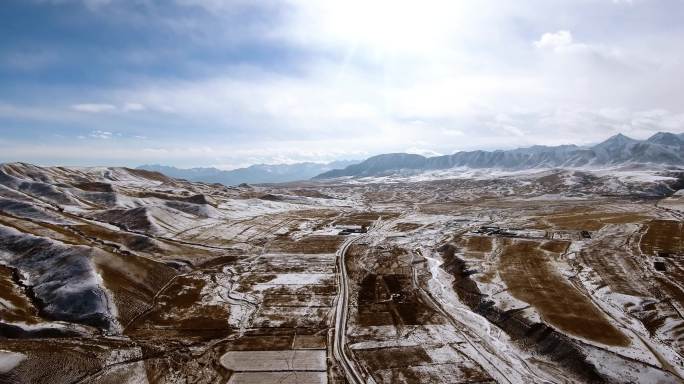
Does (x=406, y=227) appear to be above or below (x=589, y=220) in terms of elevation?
below

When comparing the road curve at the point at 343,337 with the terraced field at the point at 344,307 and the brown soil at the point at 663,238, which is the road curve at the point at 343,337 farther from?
the brown soil at the point at 663,238

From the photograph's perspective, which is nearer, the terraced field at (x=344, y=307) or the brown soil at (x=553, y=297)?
the terraced field at (x=344, y=307)

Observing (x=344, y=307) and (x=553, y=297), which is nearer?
(x=553, y=297)

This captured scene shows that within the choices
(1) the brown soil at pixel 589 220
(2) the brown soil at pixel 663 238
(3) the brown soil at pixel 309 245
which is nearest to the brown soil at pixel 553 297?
(2) the brown soil at pixel 663 238


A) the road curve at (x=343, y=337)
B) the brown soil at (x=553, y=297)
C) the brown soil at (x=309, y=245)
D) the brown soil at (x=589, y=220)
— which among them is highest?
the brown soil at (x=589, y=220)

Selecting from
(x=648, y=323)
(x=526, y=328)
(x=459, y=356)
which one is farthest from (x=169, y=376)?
(x=648, y=323)

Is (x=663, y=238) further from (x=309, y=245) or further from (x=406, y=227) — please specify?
(x=309, y=245)

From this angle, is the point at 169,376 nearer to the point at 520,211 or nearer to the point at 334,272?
the point at 334,272

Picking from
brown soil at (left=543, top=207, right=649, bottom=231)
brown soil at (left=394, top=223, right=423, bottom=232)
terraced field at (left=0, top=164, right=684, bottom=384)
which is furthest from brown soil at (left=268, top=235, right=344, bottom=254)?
brown soil at (left=543, top=207, right=649, bottom=231)

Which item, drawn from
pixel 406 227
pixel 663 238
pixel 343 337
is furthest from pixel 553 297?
pixel 406 227

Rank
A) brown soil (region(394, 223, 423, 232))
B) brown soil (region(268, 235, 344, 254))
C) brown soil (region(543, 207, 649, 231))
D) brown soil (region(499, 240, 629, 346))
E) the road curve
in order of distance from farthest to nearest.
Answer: brown soil (region(394, 223, 423, 232)), brown soil (region(543, 207, 649, 231)), brown soil (region(268, 235, 344, 254)), brown soil (region(499, 240, 629, 346)), the road curve

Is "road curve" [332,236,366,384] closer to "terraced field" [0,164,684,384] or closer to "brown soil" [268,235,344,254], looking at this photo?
"terraced field" [0,164,684,384]
